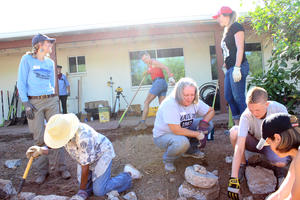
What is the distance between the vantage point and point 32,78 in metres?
2.98

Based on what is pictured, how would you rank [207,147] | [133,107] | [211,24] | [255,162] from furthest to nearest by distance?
[133,107] → [211,24] → [207,147] → [255,162]

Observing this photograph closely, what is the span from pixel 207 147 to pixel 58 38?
536 centimetres

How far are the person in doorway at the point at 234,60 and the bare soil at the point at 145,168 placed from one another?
0.67 m

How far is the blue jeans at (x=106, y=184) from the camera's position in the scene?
250 centimetres

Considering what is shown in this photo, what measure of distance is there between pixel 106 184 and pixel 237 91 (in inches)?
74.8

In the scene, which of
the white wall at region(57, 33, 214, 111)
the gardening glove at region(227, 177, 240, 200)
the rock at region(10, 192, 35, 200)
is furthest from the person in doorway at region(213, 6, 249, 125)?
the white wall at region(57, 33, 214, 111)

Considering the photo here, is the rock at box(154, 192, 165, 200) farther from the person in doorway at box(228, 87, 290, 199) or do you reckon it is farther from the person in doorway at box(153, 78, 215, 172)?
the person in doorway at box(228, 87, 290, 199)

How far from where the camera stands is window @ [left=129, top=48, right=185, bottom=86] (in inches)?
327

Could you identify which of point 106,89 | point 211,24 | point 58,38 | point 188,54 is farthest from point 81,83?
point 211,24

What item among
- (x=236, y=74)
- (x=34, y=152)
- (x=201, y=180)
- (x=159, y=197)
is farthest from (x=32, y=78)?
(x=236, y=74)

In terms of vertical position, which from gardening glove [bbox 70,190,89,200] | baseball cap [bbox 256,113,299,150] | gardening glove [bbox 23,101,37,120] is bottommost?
gardening glove [bbox 70,190,89,200]

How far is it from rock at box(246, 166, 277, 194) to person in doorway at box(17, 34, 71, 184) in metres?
2.16

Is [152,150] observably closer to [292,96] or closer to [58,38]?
[292,96]

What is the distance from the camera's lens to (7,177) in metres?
3.28
